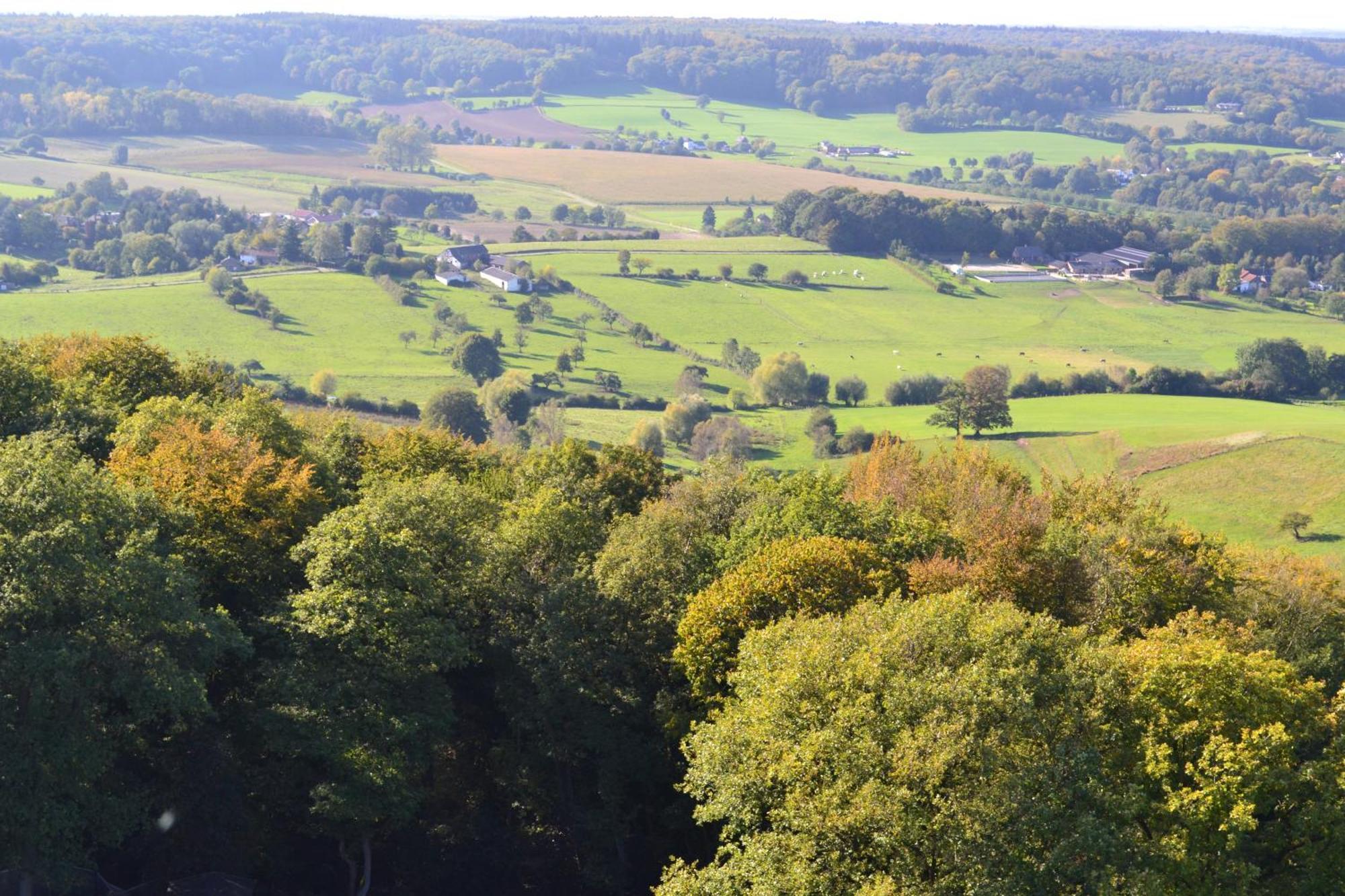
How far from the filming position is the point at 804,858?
23266 mm

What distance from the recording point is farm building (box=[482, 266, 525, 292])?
135500 millimetres

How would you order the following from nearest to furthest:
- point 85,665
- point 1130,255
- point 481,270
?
point 85,665 < point 481,270 < point 1130,255

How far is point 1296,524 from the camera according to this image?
213 ft

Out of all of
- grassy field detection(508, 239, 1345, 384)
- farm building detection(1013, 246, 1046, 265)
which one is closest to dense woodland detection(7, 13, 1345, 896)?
grassy field detection(508, 239, 1345, 384)

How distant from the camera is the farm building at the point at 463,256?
144 m

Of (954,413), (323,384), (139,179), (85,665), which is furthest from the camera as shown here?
(139,179)

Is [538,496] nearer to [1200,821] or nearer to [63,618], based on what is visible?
[63,618]

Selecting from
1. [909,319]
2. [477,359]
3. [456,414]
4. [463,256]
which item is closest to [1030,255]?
[909,319]

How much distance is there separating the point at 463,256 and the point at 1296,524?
104 m

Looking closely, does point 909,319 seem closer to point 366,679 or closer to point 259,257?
point 259,257

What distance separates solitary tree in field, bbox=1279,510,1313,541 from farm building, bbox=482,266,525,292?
288 ft

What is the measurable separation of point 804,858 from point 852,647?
500 cm

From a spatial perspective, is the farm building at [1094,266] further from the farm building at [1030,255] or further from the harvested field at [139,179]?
the harvested field at [139,179]

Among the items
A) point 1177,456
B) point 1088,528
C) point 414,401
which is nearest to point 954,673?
point 1088,528
